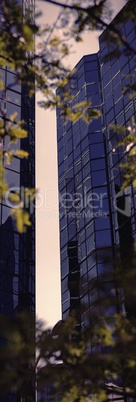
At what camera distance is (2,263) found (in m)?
24.1

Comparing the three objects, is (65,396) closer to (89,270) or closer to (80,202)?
(89,270)

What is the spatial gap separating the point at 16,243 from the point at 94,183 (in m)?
10.9

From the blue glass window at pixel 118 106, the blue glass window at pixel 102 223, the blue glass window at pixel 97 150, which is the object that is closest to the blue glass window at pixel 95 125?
the blue glass window at pixel 97 150

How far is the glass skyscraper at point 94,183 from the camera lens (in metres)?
32.0

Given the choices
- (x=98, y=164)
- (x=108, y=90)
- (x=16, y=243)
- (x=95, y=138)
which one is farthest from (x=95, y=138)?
(x=16, y=243)

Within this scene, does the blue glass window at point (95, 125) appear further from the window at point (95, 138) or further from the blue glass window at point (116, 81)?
the blue glass window at point (116, 81)

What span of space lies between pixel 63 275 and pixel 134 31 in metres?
14.8

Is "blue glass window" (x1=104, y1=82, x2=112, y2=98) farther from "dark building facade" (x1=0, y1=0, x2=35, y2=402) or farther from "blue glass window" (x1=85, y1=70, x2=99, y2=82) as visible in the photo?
"dark building facade" (x1=0, y1=0, x2=35, y2=402)

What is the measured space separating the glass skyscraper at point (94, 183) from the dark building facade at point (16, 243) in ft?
13.6

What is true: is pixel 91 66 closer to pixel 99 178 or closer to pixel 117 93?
pixel 117 93

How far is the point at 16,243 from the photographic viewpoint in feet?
82.5

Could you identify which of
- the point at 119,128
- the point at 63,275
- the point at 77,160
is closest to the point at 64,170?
the point at 77,160

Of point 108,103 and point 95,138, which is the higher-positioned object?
point 108,103

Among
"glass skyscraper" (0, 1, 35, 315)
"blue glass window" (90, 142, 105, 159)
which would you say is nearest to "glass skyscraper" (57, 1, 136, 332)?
"blue glass window" (90, 142, 105, 159)
